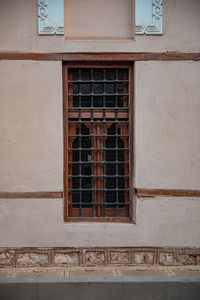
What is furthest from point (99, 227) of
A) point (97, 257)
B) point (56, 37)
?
point (56, 37)

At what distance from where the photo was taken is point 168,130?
336cm

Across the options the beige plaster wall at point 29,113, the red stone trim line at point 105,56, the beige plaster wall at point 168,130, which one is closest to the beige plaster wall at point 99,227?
the beige plaster wall at point 168,130

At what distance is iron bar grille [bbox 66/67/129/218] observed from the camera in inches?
137

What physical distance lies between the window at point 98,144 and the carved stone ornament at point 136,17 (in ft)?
1.69

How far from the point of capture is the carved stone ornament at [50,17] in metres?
3.29

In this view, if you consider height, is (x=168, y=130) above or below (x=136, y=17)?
below

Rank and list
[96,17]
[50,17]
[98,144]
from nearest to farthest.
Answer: [50,17] → [96,17] → [98,144]

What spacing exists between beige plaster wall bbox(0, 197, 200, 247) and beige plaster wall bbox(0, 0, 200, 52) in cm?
190

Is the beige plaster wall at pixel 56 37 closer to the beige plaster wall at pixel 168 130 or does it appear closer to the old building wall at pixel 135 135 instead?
the old building wall at pixel 135 135

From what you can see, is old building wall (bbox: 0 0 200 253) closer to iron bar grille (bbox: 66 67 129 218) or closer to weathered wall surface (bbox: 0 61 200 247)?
weathered wall surface (bbox: 0 61 200 247)

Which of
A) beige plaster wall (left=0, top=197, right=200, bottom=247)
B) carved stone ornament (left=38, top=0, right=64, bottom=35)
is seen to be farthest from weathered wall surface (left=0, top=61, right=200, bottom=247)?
carved stone ornament (left=38, top=0, right=64, bottom=35)

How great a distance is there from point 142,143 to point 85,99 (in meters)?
0.94

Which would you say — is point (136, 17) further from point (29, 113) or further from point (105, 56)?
point (29, 113)

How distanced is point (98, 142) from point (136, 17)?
1618 millimetres
